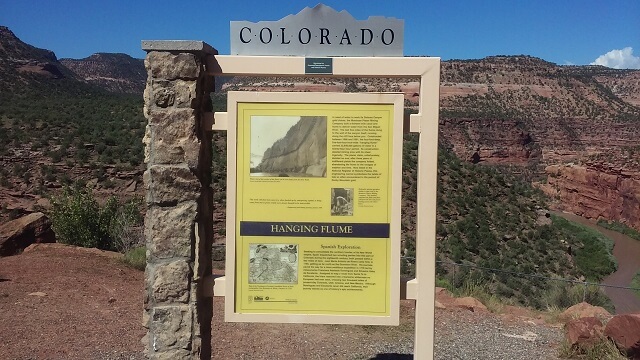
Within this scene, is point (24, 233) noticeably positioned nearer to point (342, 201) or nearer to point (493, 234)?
point (342, 201)

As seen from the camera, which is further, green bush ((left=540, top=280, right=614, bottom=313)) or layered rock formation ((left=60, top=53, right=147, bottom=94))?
layered rock formation ((left=60, top=53, right=147, bottom=94))

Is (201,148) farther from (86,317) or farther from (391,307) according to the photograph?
(86,317)

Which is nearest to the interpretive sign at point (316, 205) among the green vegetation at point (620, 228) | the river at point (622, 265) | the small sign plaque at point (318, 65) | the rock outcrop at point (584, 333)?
the small sign plaque at point (318, 65)

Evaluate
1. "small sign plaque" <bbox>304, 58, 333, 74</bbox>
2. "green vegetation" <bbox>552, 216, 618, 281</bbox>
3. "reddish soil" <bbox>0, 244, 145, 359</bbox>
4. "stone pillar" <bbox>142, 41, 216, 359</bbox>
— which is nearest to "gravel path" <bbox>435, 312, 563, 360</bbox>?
"stone pillar" <bbox>142, 41, 216, 359</bbox>

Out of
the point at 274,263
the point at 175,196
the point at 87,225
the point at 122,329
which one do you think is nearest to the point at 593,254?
the point at 87,225

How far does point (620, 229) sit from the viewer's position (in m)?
39.7

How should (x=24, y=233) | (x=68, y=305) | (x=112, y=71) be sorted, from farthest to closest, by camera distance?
(x=112, y=71)
(x=24, y=233)
(x=68, y=305)

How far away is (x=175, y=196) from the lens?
12.6 feet

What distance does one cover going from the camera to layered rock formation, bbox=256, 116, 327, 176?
12.6 ft

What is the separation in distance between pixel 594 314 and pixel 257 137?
687 centimetres

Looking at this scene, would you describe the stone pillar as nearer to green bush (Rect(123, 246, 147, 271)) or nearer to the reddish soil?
the reddish soil

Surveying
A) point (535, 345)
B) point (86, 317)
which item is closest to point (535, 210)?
point (535, 345)

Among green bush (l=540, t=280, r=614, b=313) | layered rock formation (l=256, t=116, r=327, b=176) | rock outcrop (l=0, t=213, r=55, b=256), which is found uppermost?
layered rock formation (l=256, t=116, r=327, b=176)

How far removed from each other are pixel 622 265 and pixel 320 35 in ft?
112
